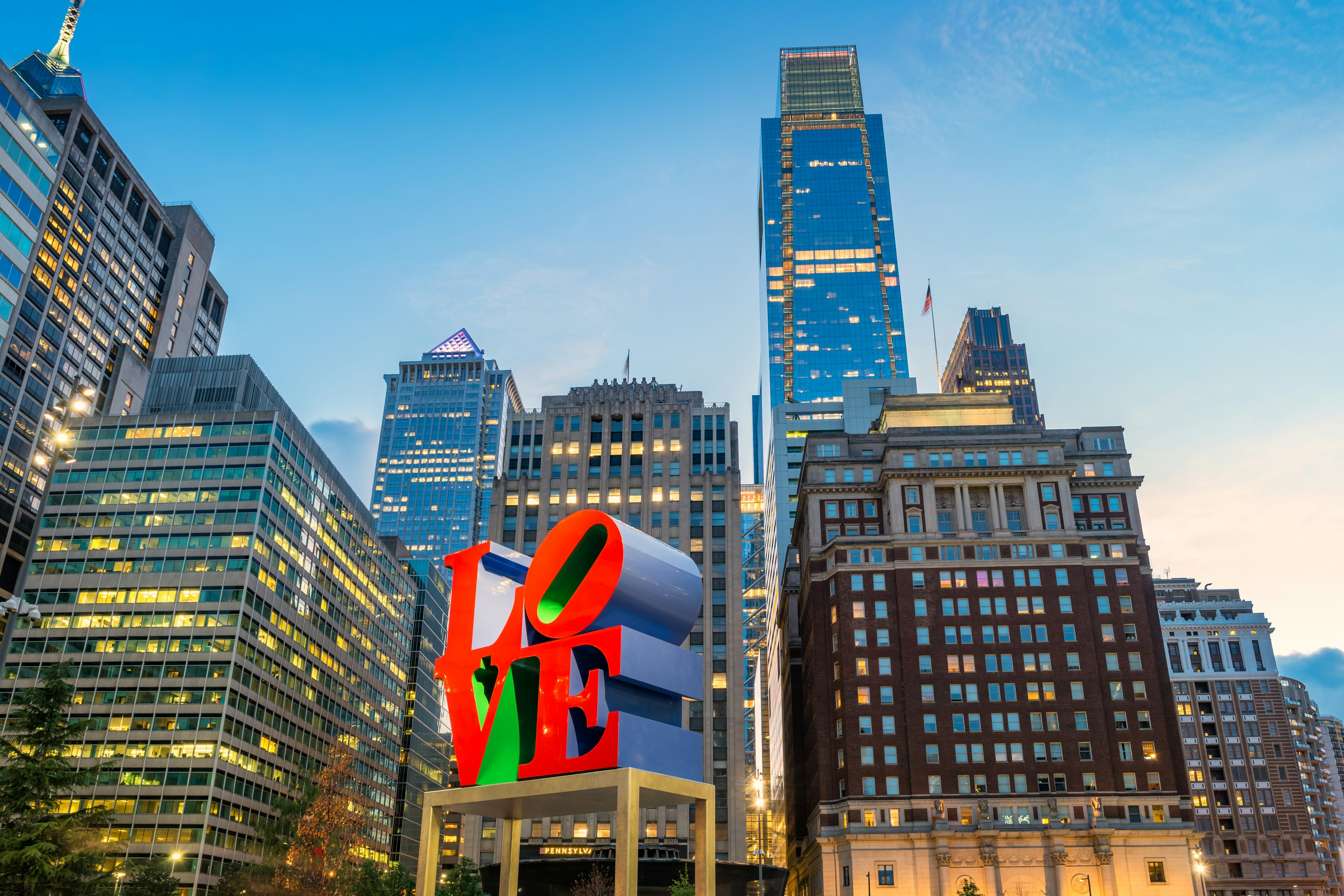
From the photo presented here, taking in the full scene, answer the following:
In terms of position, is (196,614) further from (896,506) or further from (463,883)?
(896,506)

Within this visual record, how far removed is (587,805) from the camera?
118 ft

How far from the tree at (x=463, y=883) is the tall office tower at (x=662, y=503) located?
1248 cm

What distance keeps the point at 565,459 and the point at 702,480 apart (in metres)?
20.5

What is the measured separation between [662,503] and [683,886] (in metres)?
63.6

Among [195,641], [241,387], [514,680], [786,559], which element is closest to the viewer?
[514,680]

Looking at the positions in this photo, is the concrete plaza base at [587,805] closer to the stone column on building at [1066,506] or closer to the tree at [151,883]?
the tree at [151,883]

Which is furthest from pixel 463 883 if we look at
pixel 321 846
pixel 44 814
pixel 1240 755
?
pixel 1240 755

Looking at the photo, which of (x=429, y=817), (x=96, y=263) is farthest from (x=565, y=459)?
(x=429, y=817)

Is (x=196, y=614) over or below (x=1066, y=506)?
below

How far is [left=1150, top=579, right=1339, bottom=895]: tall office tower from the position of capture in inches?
6294

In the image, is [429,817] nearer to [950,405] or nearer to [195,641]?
[195,641]

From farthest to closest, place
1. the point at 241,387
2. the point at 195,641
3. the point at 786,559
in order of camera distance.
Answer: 1. the point at 786,559
2. the point at 241,387
3. the point at 195,641

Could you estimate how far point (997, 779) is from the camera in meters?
113

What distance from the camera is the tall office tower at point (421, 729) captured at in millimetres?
166500
